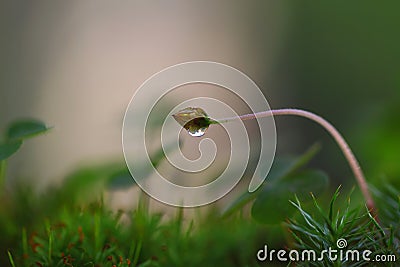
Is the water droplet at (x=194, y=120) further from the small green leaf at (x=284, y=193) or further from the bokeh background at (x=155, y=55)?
the bokeh background at (x=155, y=55)

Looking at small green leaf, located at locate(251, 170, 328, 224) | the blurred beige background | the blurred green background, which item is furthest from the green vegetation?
the blurred beige background

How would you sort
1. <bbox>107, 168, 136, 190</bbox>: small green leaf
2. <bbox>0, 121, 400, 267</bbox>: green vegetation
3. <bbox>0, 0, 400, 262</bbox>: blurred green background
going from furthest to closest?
<bbox>0, 0, 400, 262</bbox>: blurred green background → <bbox>107, 168, 136, 190</bbox>: small green leaf → <bbox>0, 121, 400, 267</bbox>: green vegetation

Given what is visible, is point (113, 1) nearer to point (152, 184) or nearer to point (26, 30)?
point (26, 30)

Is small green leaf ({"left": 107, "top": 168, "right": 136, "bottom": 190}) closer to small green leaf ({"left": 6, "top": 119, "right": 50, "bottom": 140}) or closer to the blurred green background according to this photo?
small green leaf ({"left": 6, "top": 119, "right": 50, "bottom": 140})

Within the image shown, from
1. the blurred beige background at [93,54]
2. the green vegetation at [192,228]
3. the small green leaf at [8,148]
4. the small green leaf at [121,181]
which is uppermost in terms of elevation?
the blurred beige background at [93,54]

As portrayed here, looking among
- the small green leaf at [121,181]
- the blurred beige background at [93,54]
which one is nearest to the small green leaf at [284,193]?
the small green leaf at [121,181]

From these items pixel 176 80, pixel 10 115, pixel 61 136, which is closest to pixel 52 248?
pixel 176 80
